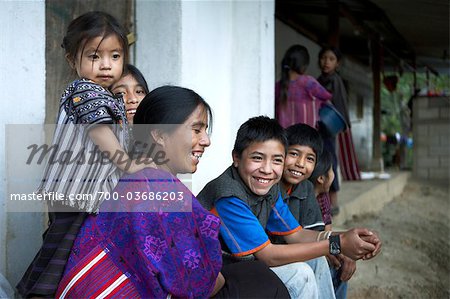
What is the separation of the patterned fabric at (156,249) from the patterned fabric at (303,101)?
298 centimetres

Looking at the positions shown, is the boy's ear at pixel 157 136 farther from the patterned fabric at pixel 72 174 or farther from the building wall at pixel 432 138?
the building wall at pixel 432 138

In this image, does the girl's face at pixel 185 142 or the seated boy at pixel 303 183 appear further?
the seated boy at pixel 303 183

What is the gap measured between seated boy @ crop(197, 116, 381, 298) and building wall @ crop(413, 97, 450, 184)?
28.0 ft

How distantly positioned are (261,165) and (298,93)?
98.9 inches

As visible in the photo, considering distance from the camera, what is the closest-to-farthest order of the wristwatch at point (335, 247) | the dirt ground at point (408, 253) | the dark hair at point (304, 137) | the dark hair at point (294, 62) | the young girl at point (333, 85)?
the wristwatch at point (335, 247) < the dark hair at point (304, 137) < the dirt ground at point (408, 253) < the dark hair at point (294, 62) < the young girl at point (333, 85)

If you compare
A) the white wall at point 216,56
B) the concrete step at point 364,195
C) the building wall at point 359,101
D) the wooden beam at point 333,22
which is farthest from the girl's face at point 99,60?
the building wall at point 359,101

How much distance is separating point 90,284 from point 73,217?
285mm

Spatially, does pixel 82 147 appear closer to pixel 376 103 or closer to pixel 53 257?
pixel 53 257

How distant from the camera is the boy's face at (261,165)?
7.32ft

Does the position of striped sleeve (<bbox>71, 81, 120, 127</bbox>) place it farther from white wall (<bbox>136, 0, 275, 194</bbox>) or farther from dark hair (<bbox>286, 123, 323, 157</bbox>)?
white wall (<bbox>136, 0, 275, 194</bbox>)

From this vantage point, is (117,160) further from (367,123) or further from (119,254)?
(367,123)

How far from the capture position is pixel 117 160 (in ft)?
6.17

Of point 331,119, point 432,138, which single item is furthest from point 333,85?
point 432,138

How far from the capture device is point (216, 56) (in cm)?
373
